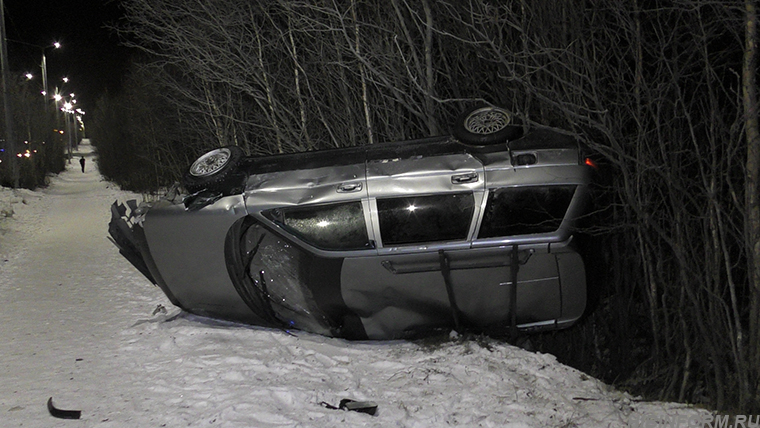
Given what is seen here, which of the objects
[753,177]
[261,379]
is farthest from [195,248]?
[753,177]

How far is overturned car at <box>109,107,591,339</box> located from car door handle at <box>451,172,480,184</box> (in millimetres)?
12

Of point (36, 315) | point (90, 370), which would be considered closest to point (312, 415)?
point (90, 370)

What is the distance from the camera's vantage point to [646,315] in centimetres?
522

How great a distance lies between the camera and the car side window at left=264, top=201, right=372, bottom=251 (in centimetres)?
489

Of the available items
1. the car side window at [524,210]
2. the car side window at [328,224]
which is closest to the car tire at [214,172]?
the car side window at [328,224]

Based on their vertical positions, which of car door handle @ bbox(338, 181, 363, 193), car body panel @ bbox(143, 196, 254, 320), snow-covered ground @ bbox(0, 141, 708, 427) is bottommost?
snow-covered ground @ bbox(0, 141, 708, 427)

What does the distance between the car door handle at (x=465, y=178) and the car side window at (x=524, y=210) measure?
179mm

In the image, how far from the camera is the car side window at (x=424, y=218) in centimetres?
478

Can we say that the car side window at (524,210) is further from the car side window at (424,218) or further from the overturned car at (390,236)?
the car side window at (424,218)

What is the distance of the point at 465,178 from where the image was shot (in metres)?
4.75

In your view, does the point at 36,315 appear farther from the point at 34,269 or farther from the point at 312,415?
the point at 312,415

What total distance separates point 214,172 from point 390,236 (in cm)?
173

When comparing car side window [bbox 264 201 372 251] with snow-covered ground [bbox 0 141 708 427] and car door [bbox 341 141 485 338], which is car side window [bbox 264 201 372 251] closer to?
car door [bbox 341 141 485 338]

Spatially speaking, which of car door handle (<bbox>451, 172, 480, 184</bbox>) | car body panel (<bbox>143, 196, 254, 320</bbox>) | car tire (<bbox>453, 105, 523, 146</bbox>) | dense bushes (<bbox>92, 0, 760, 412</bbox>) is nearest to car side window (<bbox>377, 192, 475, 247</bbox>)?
car door handle (<bbox>451, 172, 480, 184</bbox>)
